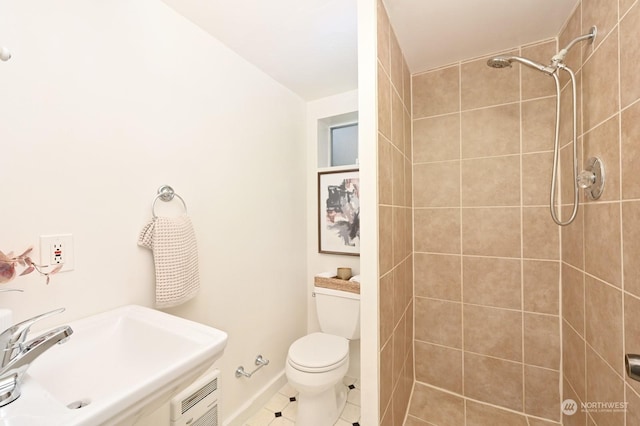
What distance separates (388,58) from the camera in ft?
4.37

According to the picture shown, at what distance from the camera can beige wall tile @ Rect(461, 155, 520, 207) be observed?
164cm

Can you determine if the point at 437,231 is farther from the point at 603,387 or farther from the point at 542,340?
the point at 603,387

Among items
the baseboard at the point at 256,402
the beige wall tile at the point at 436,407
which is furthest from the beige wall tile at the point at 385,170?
the baseboard at the point at 256,402

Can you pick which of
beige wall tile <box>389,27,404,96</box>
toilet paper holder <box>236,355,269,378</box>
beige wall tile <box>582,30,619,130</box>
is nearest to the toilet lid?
toilet paper holder <box>236,355,269,378</box>

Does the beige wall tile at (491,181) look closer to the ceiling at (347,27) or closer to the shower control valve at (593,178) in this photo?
the shower control valve at (593,178)

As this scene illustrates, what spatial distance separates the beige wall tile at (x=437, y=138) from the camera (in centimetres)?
179

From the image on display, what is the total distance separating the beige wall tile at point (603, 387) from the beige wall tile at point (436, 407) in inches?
27.4

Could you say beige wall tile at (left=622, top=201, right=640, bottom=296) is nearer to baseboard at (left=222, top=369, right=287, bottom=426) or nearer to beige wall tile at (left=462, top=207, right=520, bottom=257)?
beige wall tile at (left=462, top=207, right=520, bottom=257)

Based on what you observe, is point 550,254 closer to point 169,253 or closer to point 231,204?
point 231,204

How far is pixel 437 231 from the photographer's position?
6.05 ft

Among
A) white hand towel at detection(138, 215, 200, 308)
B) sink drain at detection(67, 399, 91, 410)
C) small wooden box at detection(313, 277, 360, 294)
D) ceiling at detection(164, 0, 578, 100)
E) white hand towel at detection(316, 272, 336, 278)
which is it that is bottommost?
sink drain at detection(67, 399, 91, 410)

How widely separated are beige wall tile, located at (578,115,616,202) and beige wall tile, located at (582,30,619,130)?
0.04 meters

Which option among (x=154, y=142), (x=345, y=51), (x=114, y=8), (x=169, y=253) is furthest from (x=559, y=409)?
(x=114, y=8)

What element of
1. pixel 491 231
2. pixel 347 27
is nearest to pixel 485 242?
pixel 491 231
